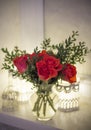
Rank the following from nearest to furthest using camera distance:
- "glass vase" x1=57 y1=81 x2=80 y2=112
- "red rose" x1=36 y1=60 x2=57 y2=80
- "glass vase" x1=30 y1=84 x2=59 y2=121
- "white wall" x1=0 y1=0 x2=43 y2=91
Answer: "red rose" x1=36 y1=60 x2=57 y2=80
"glass vase" x1=30 y1=84 x2=59 y2=121
"glass vase" x1=57 y1=81 x2=80 y2=112
"white wall" x1=0 y1=0 x2=43 y2=91

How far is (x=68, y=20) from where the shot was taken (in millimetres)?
1501

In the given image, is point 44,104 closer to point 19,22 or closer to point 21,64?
point 21,64

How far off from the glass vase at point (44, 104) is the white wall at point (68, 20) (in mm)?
331

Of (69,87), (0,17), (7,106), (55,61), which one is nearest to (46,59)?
(55,61)

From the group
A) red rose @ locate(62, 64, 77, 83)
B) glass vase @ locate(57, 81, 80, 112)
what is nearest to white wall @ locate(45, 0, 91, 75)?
glass vase @ locate(57, 81, 80, 112)

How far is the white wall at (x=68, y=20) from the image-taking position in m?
1.45

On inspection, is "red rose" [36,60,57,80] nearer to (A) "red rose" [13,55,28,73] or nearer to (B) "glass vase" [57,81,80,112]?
(A) "red rose" [13,55,28,73]

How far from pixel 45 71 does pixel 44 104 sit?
0.66 ft

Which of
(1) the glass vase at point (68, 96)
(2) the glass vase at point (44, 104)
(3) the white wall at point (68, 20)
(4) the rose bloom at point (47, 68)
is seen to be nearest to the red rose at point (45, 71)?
(4) the rose bloom at point (47, 68)

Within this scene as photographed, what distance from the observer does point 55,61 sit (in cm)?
112

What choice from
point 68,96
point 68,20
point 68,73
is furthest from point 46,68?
point 68,20

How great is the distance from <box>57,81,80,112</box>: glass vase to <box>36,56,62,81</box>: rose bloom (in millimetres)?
250

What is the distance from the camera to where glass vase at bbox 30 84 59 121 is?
1229mm

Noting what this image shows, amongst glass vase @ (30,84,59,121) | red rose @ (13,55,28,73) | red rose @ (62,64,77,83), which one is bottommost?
glass vase @ (30,84,59,121)
